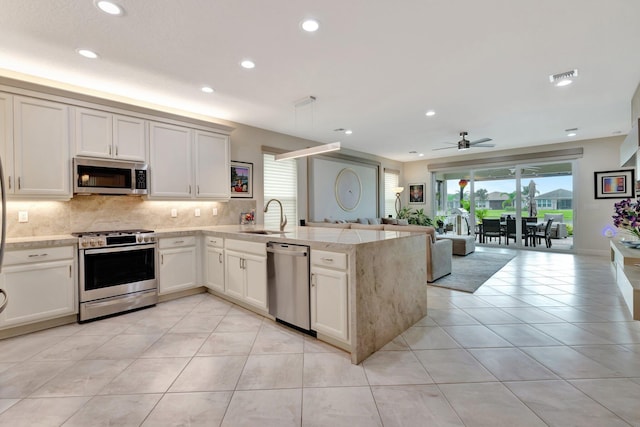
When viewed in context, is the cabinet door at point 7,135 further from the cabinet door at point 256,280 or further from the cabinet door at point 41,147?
the cabinet door at point 256,280

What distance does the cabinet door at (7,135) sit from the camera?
2.73m

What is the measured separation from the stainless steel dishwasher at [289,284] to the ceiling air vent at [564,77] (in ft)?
11.3

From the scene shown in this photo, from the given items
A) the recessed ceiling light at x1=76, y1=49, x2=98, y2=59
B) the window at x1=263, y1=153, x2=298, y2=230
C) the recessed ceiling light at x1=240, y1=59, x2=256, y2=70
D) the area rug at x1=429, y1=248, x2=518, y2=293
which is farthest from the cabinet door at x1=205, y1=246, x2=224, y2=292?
the area rug at x1=429, y1=248, x2=518, y2=293

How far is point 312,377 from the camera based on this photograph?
1998 mm

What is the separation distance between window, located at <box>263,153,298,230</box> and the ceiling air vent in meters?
4.14

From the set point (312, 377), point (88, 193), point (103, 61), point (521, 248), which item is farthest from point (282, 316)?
point (521, 248)

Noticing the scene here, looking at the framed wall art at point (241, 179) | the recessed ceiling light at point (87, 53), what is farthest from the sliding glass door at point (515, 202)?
the recessed ceiling light at point (87, 53)

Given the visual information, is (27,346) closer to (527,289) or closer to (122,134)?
(122,134)

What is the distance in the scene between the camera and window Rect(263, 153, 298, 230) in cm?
542

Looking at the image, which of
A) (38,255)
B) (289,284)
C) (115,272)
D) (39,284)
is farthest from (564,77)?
(39,284)

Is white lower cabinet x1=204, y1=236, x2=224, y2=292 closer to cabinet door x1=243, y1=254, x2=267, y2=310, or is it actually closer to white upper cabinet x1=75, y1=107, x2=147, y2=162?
cabinet door x1=243, y1=254, x2=267, y2=310

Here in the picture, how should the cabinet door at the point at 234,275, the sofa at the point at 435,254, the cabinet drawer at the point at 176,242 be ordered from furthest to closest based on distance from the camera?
the sofa at the point at 435,254 → the cabinet drawer at the point at 176,242 → the cabinet door at the point at 234,275

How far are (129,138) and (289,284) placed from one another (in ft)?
8.80

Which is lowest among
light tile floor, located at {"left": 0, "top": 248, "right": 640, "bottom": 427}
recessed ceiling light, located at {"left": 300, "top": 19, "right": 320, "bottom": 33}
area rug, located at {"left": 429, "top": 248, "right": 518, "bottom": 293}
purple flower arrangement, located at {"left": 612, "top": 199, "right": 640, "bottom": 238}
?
light tile floor, located at {"left": 0, "top": 248, "right": 640, "bottom": 427}
